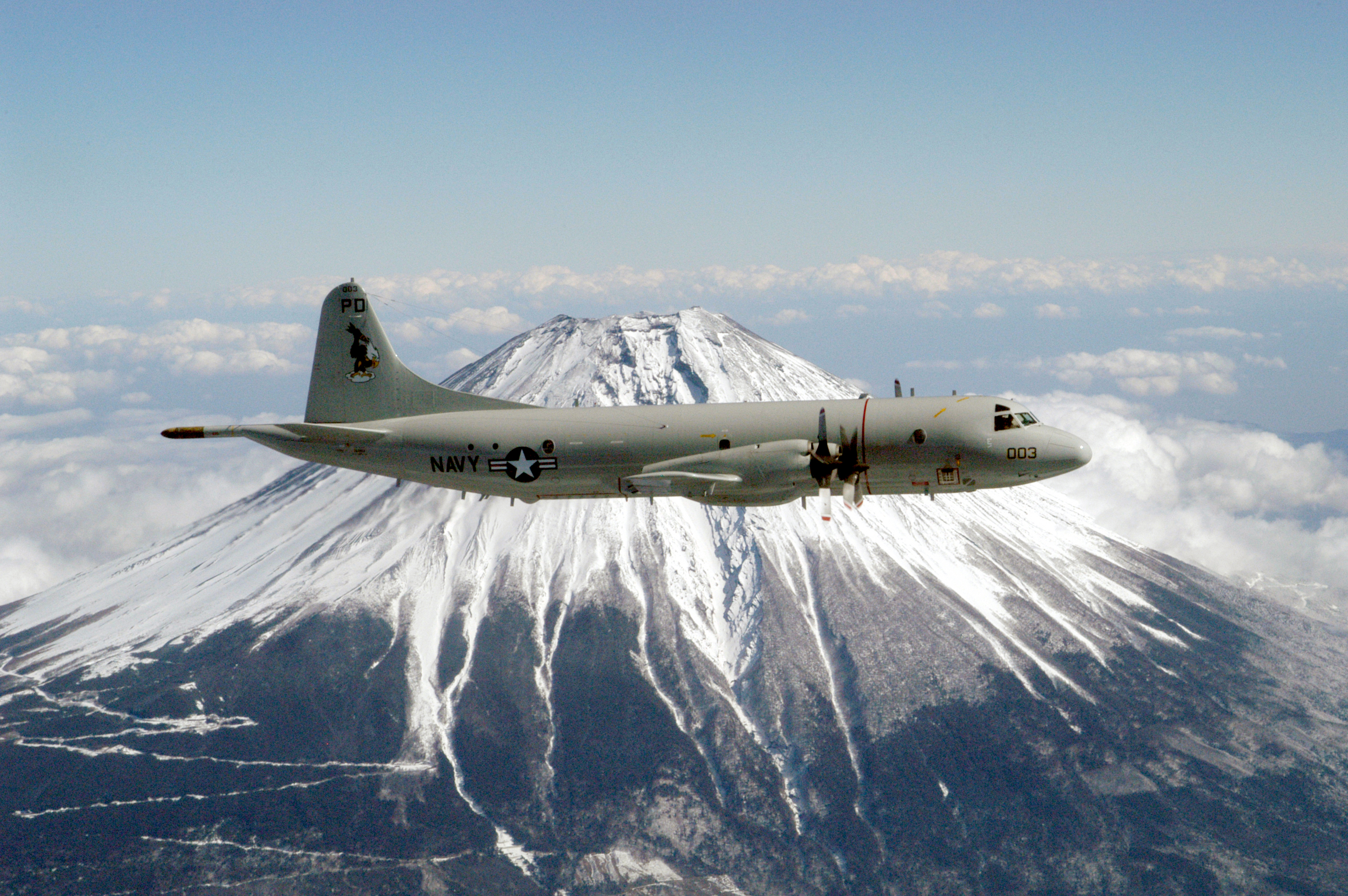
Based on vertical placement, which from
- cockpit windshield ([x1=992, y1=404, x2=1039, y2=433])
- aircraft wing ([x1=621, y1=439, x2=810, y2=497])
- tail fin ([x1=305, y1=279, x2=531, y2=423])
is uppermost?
tail fin ([x1=305, y1=279, x2=531, y2=423])

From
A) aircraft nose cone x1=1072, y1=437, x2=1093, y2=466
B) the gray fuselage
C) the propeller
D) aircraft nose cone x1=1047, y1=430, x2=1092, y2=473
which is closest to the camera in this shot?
the propeller

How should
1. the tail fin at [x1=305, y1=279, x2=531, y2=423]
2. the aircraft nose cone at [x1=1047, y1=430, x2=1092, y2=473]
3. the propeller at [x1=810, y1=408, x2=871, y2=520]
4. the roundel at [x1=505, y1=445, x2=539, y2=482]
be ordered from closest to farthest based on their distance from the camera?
1. the propeller at [x1=810, y1=408, x2=871, y2=520]
2. the aircraft nose cone at [x1=1047, y1=430, x2=1092, y2=473]
3. the roundel at [x1=505, y1=445, x2=539, y2=482]
4. the tail fin at [x1=305, y1=279, x2=531, y2=423]

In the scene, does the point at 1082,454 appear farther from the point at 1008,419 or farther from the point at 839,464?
the point at 839,464

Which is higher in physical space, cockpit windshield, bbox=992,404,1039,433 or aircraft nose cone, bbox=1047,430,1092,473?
cockpit windshield, bbox=992,404,1039,433

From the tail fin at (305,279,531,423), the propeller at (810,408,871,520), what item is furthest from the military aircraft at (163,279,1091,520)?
the tail fin at (305,279,531,423)

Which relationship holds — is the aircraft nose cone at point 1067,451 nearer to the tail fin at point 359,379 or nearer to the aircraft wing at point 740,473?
the aircraft wing at point 740,473

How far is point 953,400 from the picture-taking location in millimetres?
57625

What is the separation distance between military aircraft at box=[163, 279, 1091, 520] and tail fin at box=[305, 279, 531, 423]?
1.69 m

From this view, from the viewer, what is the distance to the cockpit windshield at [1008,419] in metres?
56.8

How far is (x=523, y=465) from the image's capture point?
5822cm

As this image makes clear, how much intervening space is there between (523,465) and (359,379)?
13598 millimetres

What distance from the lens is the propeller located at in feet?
179

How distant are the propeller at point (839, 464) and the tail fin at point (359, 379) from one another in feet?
62.9

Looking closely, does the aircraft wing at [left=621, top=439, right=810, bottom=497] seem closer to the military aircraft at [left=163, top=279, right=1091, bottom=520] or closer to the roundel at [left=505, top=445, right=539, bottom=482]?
the military aircraft at [left=163, top=279, right=1091, bottom=520]
